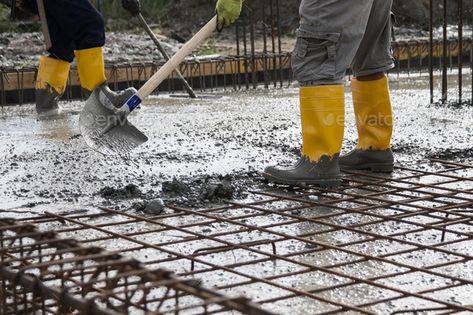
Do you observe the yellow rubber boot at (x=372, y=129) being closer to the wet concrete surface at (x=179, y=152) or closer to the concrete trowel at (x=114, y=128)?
the wet concrete surface at (x=179, y=152)

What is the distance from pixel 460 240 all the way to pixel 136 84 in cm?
628

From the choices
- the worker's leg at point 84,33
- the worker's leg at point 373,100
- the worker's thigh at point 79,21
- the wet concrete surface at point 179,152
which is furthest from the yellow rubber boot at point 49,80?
the worker's leg at point 373,100

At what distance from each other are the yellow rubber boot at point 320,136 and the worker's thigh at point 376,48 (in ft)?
1.52

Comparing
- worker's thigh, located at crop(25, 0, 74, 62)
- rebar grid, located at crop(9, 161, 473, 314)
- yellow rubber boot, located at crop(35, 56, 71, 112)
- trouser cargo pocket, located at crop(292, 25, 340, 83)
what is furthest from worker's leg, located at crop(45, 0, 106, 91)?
rebar grid, located at crop(9, 161, 473, 314)

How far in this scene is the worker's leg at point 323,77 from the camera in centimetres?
420

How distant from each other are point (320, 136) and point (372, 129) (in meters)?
0.54

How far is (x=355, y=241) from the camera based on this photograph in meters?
3.25

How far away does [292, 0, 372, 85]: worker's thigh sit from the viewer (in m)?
4.20

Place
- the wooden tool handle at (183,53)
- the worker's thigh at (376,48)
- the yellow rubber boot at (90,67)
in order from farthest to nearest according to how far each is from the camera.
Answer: the yellow rubber boot at (90,67), the wooden tool handle at (183,53), the worker's thigh at (376,48)

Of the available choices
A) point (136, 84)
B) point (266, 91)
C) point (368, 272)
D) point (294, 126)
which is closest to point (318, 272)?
point (368, 272)

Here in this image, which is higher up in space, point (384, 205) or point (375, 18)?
point (375, 18)

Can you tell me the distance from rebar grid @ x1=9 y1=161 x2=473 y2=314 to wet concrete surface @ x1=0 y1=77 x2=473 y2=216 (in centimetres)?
31

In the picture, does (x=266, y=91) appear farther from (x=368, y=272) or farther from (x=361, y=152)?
(x=368, y=272)

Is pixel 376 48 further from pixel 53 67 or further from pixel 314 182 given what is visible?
pixel 53 67
